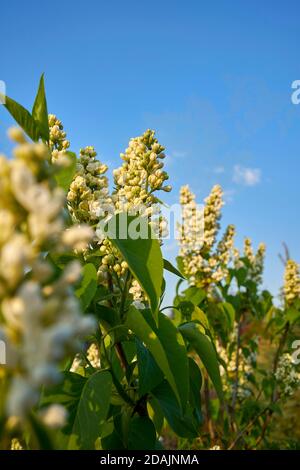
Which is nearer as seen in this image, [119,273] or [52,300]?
[52,300]

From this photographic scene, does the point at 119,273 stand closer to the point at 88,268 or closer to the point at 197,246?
the point at 88,268

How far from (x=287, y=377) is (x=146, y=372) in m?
3.16

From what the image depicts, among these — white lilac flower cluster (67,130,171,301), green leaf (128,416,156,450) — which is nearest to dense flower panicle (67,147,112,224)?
white lilac flower cluster (67,130,171,301)

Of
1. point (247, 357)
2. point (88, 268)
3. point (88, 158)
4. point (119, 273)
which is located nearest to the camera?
point (88, 268)

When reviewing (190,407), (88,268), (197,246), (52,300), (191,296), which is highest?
(197,246)

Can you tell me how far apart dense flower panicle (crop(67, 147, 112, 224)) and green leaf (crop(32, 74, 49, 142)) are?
0.83ft

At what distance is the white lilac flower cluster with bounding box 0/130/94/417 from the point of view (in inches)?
19.2

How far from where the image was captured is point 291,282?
4.88m

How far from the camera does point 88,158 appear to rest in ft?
5.55

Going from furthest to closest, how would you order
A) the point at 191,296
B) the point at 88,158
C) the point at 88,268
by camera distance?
the point at 191,296 → the point at 88,158 → the point at 88,268

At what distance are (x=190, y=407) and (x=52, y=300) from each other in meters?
1.03

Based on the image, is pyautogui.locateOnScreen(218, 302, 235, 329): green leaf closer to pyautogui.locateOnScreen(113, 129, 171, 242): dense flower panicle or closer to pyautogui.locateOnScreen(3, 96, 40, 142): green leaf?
pyautogui.locateOnScreen(113, 129, 171, 242): dense flower panicle
